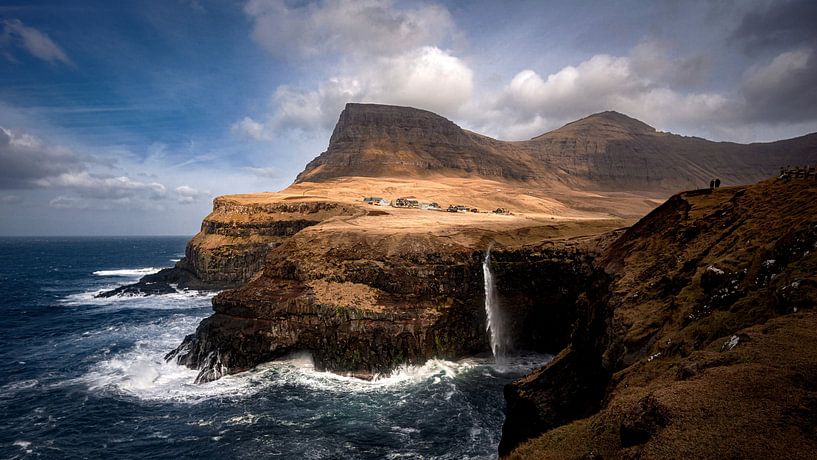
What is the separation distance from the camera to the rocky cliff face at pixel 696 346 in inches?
356

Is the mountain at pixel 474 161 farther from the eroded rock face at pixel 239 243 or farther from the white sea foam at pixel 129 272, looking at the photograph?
the eroded rock face at pixel 239 243

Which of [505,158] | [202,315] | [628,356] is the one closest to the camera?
[628,356]

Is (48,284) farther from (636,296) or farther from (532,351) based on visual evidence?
(636,296)

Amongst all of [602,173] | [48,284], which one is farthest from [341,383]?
[602,173]

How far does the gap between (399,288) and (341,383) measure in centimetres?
1076

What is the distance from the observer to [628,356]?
15.8 meters

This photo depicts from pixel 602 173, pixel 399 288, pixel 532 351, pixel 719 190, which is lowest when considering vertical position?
pixel 532 351

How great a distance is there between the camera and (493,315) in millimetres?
41594

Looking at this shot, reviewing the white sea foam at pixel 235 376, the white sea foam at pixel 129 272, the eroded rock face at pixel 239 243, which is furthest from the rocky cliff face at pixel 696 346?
the white sea foam at pixel 129 272

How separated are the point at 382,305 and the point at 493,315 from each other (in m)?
11.7

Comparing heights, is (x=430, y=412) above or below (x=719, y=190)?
below

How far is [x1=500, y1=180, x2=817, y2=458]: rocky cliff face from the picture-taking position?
903cm

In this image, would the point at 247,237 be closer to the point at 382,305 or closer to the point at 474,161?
the point at 382,305

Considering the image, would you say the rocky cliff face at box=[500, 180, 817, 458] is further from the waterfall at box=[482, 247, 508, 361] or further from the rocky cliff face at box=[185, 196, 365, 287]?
the rocky cliff face at box=[185, 196, 365, 287]
